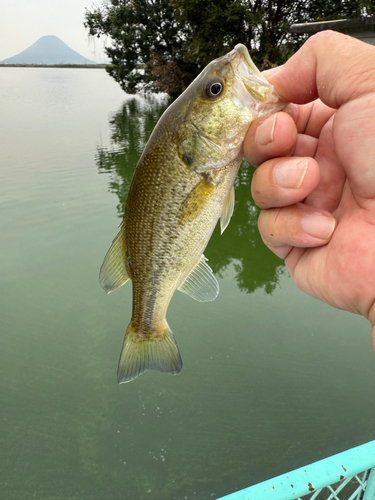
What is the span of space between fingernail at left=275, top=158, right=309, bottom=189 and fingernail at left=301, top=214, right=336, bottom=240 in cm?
19

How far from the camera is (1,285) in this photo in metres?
5.25

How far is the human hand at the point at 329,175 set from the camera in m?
1.38

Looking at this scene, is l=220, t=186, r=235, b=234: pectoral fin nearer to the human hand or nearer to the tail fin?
the human hand

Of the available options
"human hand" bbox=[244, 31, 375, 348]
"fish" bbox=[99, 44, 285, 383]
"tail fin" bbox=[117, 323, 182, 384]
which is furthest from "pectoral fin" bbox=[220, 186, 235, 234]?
"tail fin" bbox=[117, 323, 182, 384]

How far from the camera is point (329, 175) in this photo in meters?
1.72

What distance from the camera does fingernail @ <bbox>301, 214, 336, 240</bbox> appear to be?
1.56 metres

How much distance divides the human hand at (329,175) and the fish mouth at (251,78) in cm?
9

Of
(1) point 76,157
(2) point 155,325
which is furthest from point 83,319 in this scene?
(1) point 76,157

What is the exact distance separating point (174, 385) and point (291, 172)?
2930mm

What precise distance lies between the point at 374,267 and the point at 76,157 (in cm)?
1162

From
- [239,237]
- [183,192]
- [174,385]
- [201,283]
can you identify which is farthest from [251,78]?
[239,237]

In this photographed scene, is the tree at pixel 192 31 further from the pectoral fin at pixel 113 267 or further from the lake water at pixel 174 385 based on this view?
the pectoral fin at pixel 113 267

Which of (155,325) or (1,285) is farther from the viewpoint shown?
(1,285)

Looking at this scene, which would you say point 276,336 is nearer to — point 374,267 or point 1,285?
point 374,267
